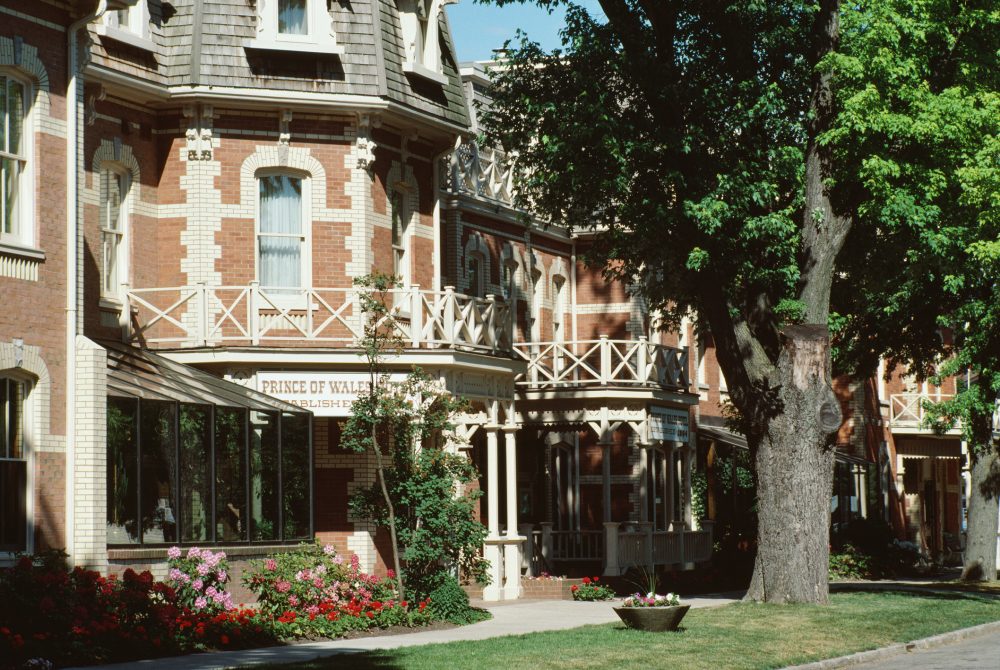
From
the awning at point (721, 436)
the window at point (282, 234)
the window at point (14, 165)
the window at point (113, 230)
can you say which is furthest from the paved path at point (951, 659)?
the awning at point (721, 436)

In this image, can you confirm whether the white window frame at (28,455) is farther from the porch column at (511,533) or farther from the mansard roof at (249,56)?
the porch column at (511,533)

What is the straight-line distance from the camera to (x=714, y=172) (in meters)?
23.7

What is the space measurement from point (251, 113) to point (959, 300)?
14291 mm

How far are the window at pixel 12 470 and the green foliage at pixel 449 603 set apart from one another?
6.54 meters

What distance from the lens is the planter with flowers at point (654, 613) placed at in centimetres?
1930

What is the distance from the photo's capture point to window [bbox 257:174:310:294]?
84.6ft

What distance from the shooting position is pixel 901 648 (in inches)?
744

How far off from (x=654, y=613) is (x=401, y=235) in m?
10.6

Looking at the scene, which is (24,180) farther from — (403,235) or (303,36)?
(403,235)

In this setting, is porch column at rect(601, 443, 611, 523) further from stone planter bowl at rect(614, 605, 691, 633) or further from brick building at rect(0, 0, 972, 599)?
stone planter bowl at rect(614, 605, 691, 633)

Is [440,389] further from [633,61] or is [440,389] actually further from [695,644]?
[695,644]

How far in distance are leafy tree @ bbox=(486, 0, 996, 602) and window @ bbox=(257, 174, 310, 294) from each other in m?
3.95

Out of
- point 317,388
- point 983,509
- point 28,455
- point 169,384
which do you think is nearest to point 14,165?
point 28,455

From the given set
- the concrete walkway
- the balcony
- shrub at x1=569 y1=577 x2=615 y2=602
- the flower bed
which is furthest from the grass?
the balcony
